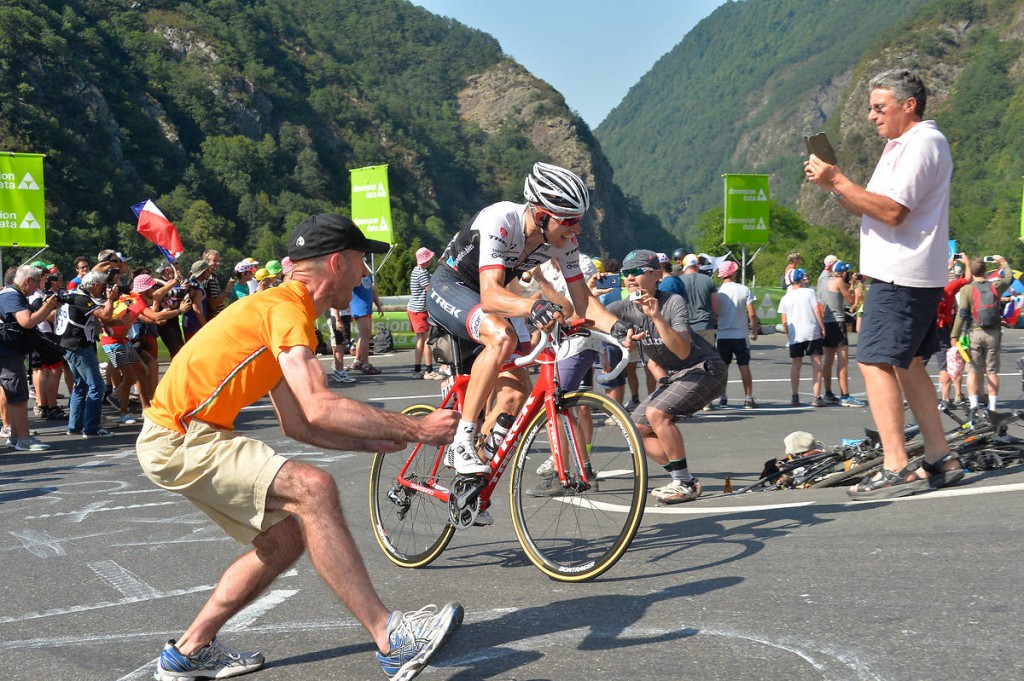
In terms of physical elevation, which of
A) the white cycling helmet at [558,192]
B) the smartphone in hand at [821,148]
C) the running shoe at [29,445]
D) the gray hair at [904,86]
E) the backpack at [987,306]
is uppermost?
the gray hair at [904,86]

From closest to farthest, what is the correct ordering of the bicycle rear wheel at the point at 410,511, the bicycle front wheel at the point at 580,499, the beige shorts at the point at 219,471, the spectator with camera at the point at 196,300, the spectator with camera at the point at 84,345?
the beige shorts at the point at 219,471, the bicycle front wheel at the point at 580,499, the bicycle rear wheel at the point at 410,511, the spectator with camera at the point at 84,345, the spectator with camera at the point at 196,300

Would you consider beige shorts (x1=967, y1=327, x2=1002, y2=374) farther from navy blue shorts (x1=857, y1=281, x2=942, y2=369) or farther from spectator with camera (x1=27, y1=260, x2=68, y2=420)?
spectator with camera (x1=27, y1=260, x2=68, y2=420)

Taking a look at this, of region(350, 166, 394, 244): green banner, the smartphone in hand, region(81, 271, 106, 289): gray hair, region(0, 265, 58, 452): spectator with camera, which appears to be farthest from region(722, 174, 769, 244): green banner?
the smartphone in hand

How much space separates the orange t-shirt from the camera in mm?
→ 3832

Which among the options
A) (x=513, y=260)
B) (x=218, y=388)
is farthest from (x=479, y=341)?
(x=218, y=388)

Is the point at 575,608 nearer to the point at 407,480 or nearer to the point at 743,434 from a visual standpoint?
the point at 407,480

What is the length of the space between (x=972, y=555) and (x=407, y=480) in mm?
2890

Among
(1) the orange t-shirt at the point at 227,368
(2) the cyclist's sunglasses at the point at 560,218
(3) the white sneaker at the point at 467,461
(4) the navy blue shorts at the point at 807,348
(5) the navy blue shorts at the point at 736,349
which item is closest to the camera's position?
(1) the orange t-shirt at the point at 227,368

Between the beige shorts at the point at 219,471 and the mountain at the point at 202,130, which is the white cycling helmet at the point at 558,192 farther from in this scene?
the mountain at the point at 202,130

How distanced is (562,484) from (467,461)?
478mm

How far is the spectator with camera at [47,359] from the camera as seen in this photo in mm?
12023

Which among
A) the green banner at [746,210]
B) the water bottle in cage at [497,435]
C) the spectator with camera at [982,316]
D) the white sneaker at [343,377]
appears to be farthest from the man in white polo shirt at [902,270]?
the green banner at [746,210]

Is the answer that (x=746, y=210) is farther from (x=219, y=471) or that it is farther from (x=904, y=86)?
(x=219, y=471)

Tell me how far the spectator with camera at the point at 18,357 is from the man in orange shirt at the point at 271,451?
7928 mm
